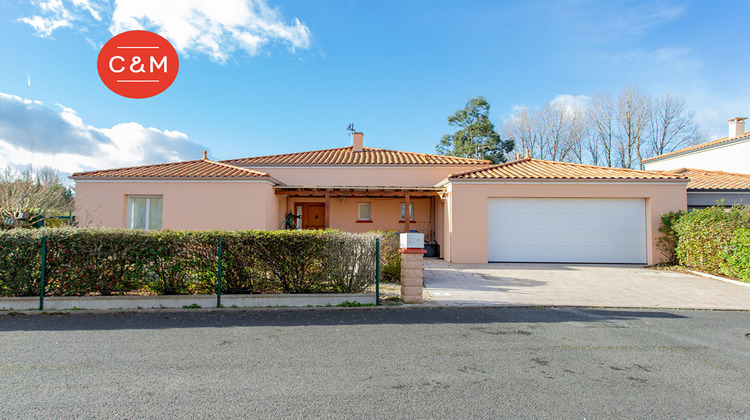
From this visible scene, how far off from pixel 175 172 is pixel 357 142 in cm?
904

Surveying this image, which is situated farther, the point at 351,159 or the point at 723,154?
the point at 723,154

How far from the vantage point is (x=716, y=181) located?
15.9 meters

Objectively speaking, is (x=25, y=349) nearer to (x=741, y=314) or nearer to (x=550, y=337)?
(x=550, y=337)

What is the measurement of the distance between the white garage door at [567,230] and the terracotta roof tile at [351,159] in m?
5.47

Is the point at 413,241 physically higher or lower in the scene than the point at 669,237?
higher

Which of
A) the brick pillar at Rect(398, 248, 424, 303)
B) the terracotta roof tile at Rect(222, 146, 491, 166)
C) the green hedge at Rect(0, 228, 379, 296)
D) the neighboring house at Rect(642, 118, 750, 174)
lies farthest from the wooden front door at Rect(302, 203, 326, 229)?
the neighboring house at Rect(642, 118, 750, 174)

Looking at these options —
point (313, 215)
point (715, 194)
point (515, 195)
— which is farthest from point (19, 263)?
point (715, 194)

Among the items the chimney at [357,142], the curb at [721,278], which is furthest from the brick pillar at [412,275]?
the chimney at [357,142]

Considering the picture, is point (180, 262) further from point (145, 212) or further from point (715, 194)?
point (715, 194)

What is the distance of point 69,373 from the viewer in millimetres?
3885

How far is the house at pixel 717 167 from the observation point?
48.6ft

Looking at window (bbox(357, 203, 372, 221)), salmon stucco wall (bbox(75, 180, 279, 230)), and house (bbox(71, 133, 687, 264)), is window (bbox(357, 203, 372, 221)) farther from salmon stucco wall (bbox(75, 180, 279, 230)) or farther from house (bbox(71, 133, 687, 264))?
salmon stucco wall (bbox(75, 180, 279, 230))

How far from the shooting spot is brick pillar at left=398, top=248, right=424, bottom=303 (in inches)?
272

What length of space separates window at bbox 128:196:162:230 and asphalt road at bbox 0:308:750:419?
353 inches
